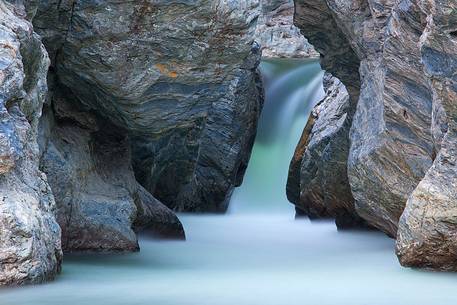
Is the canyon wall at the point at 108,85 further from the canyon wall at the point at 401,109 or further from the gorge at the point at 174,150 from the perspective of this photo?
the canyon wall at the point at 401,109

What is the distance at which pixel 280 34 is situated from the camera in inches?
1123

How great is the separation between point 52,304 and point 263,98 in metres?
15.5

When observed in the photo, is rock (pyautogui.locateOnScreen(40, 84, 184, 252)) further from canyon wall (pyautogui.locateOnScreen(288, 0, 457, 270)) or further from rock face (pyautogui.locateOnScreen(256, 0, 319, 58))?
rock face (pyautogui.locateOnScreen(256, 0, 319, 58))

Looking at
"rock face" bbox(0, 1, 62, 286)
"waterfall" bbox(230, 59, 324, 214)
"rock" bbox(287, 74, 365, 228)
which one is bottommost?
"waterfall" bbox(230, 59, 324, 214)

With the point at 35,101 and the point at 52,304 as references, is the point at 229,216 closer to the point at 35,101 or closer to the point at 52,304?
the point at 35,101

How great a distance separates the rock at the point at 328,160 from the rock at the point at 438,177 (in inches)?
213

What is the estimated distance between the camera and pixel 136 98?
10.4m

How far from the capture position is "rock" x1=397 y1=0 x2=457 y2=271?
7.79 m

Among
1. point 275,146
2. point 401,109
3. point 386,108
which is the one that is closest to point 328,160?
point 386,108

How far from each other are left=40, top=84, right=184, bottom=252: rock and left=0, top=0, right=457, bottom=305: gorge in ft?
0.08

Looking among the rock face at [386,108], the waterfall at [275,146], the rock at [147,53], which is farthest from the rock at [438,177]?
the waterfall at [275,146]

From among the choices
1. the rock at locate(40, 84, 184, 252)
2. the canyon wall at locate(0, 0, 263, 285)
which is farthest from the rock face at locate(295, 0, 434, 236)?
the rock at locate(40, 84, 184, 252)

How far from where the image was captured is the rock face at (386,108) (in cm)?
966

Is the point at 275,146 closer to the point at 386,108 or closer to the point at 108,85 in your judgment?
the point at 386,108
